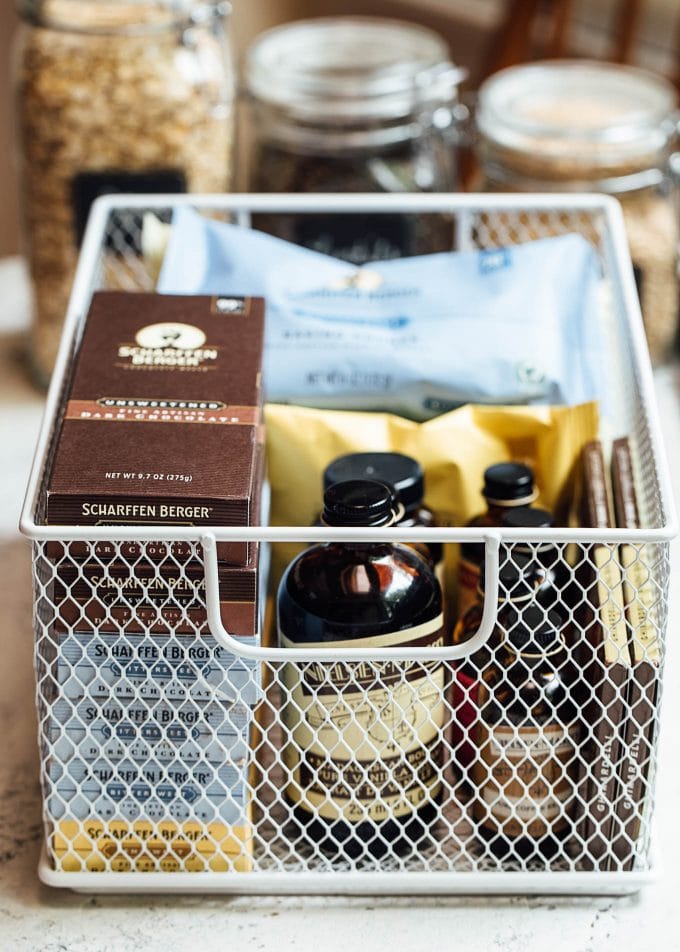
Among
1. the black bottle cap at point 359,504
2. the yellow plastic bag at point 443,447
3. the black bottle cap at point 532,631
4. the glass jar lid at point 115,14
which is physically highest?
the glass jar lid at point 115,14

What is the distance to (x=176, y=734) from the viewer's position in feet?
1.95

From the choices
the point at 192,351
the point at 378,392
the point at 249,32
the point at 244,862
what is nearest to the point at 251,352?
the point at 192,351

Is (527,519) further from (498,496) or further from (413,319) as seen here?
(413,319)

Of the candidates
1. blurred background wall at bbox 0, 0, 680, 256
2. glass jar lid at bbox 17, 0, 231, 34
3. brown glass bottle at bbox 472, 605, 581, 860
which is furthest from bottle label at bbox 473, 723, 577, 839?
blurred background wall at bbox 0, 0, 680, 256

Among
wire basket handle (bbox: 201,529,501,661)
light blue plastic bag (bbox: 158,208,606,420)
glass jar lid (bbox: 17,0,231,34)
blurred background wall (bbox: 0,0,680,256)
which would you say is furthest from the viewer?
blurred background wall (bbox: 0,0,680,256)

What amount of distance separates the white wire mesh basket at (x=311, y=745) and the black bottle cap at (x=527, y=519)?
0.06 ft

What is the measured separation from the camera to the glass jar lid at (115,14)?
0.97m

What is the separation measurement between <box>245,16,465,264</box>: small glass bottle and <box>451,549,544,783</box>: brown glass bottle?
43cm

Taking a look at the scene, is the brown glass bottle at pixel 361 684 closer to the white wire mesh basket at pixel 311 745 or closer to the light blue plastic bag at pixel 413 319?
the white wire mesh basket at pixel 311 745

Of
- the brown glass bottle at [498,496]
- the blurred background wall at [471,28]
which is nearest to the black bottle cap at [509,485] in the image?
the brown glass bottle at [498,496]

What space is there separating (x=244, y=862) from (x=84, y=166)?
0.60m

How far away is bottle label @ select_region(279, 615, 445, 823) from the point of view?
1.92ft

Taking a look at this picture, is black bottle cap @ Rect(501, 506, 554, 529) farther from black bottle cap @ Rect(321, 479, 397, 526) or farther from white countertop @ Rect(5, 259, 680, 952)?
white countertop @ Rect(5, 259, 680, 952)

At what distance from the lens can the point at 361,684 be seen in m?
0.58
